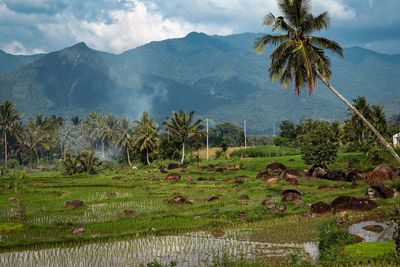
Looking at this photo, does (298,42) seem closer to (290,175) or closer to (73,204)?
(73,204)

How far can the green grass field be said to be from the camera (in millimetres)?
27219

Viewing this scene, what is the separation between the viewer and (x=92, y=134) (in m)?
145

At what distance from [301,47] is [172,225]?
1342 centimetres

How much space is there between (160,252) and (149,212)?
12913 millimetres

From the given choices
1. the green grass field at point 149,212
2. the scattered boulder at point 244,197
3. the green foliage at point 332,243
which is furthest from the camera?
the scattered boulder at point 244,197

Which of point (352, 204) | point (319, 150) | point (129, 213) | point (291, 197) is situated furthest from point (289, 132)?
point (129, 213)

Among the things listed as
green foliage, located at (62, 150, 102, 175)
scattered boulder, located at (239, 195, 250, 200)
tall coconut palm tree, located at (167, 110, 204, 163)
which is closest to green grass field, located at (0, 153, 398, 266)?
scattered boulder, located at (239, 195, 250, 200)

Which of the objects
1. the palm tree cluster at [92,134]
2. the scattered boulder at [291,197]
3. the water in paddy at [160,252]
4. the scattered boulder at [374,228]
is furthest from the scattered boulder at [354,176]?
the palm tree cluster at [92,134]

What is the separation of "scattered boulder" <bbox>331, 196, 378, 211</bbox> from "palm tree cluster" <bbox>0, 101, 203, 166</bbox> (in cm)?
5609

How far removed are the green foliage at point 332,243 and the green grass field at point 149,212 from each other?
46.7 inches

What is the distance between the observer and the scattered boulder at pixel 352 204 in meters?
32.6

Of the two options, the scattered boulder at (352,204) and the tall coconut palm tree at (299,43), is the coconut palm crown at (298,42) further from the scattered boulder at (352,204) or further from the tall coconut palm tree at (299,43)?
the scattered boulder at (352,204)

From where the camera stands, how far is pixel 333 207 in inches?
1298

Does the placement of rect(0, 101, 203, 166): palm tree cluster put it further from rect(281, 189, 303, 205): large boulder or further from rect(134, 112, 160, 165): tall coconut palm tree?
rect(281, 189, 303, 205): large boulder
